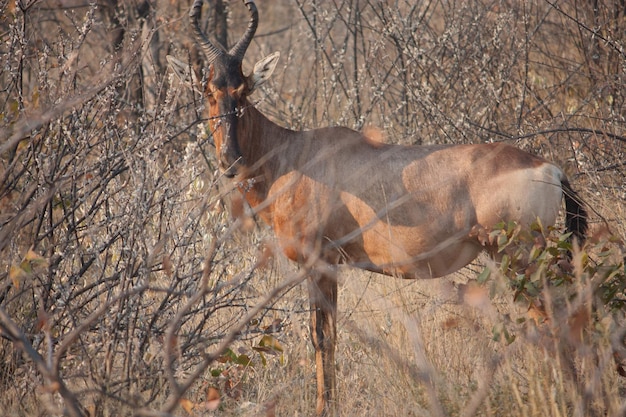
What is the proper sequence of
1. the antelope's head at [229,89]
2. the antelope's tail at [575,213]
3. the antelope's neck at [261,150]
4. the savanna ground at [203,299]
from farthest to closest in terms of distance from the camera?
the antelope's neck at [261,150] < the antelope's head at [229,89] < the antelope's tail at [575,213] < the savanna ground at [203,299]

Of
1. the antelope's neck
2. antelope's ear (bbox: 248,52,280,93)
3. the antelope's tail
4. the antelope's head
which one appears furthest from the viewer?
antelope's ear (bbox: 248,52,280,93)

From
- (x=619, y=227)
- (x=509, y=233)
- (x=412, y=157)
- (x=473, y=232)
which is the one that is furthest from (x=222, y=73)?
(x=619, y=227)

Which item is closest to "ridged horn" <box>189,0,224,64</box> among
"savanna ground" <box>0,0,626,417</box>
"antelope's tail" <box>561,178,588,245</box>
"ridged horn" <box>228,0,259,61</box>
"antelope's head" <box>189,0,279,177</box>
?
"antelope's head" <box>189,0,279,177</box>

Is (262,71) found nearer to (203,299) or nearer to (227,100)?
(227,100)

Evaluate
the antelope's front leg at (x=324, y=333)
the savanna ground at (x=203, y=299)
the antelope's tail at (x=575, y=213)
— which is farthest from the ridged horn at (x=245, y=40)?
the antelope's tail at (x=575, y=213)

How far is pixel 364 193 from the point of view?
5895 mm

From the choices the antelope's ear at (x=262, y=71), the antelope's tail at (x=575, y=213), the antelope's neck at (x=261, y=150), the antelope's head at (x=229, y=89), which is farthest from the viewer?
the antelope's ear at (x=262, y=71)

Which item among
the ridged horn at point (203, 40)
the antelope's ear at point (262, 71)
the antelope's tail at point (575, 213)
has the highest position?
the ridged horn at point (203, 40)

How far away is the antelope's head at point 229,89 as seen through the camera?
604 cm

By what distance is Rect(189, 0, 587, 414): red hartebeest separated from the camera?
543 centimetres

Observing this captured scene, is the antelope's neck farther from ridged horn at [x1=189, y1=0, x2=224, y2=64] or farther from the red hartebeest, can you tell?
ridged horn at [x1=189, y1=0, x2=224, y2=64]

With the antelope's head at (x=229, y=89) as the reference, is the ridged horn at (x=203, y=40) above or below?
above

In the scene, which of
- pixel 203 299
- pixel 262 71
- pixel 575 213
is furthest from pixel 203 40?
pixel 575 213

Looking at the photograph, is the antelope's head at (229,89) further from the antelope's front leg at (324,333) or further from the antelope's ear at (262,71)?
the antelope's front leg at (324,333)
